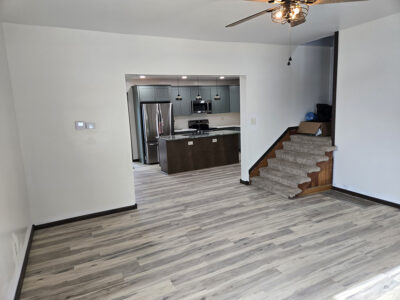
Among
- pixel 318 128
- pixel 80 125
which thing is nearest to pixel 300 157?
pixel 318 128

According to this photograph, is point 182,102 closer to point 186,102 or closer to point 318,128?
point 186,102

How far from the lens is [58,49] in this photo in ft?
11.0

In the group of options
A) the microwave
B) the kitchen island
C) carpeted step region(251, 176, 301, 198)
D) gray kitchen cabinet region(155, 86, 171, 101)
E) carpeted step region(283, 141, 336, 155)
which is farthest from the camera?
the microwave

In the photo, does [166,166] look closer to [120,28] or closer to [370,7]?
[120,28]

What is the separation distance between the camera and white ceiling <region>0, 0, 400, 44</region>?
268 cm

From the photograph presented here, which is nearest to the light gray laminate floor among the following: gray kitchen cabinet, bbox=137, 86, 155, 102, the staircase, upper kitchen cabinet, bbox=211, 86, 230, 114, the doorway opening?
the staircase

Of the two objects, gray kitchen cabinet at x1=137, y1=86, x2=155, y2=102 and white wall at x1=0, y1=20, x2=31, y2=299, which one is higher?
gray kitchen cabinet at x1=137, y1=86, x2=155, y2=102

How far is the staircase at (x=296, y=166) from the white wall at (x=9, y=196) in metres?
3.66

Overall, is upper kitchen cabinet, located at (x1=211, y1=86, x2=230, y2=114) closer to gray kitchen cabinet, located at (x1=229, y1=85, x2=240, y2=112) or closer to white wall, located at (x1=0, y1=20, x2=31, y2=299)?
gray kitchen cabinet, located at (x1=229, y1=85, x2=240, y2=112)

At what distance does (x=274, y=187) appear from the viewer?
14.9 feet

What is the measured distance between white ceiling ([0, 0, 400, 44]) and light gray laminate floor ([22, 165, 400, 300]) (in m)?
2.62

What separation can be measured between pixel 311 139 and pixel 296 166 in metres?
0.69

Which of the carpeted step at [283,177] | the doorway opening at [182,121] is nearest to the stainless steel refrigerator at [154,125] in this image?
the doorway opening at [182,121]

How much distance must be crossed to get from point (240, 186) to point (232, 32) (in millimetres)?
2738
